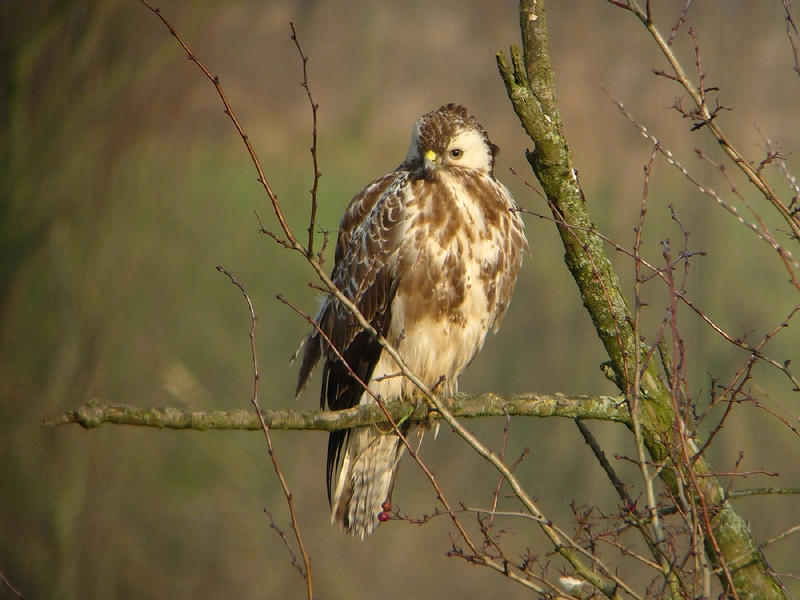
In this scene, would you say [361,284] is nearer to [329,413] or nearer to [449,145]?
[449,145]

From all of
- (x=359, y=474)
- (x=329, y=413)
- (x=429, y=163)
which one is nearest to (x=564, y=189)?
(x=429, y=163)

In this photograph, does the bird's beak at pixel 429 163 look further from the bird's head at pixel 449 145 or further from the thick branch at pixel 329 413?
the thick branch at pixel 329 413

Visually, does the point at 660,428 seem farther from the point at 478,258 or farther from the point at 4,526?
the point at 4,526

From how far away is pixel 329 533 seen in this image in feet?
15.5

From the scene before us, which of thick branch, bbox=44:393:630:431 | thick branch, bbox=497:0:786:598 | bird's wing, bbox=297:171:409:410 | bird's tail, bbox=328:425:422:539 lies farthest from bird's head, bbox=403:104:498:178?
bird's tail, bbox=328:425:422:539

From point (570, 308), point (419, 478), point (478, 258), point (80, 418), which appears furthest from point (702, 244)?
point (80, 418)

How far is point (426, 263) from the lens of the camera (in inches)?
96.3

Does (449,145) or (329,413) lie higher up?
(449,145)

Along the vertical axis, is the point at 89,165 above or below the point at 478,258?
above

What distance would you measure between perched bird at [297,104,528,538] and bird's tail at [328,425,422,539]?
184 millimetres

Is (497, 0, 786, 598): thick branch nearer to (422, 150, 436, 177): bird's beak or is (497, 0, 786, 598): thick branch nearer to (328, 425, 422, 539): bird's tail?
(422, 150, 436, 177): bird's beak

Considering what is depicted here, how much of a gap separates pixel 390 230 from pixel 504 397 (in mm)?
646

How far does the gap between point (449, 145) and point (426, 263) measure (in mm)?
369

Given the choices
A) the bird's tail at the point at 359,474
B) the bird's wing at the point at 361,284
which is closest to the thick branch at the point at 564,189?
the bird's wing at the point at 361,284
